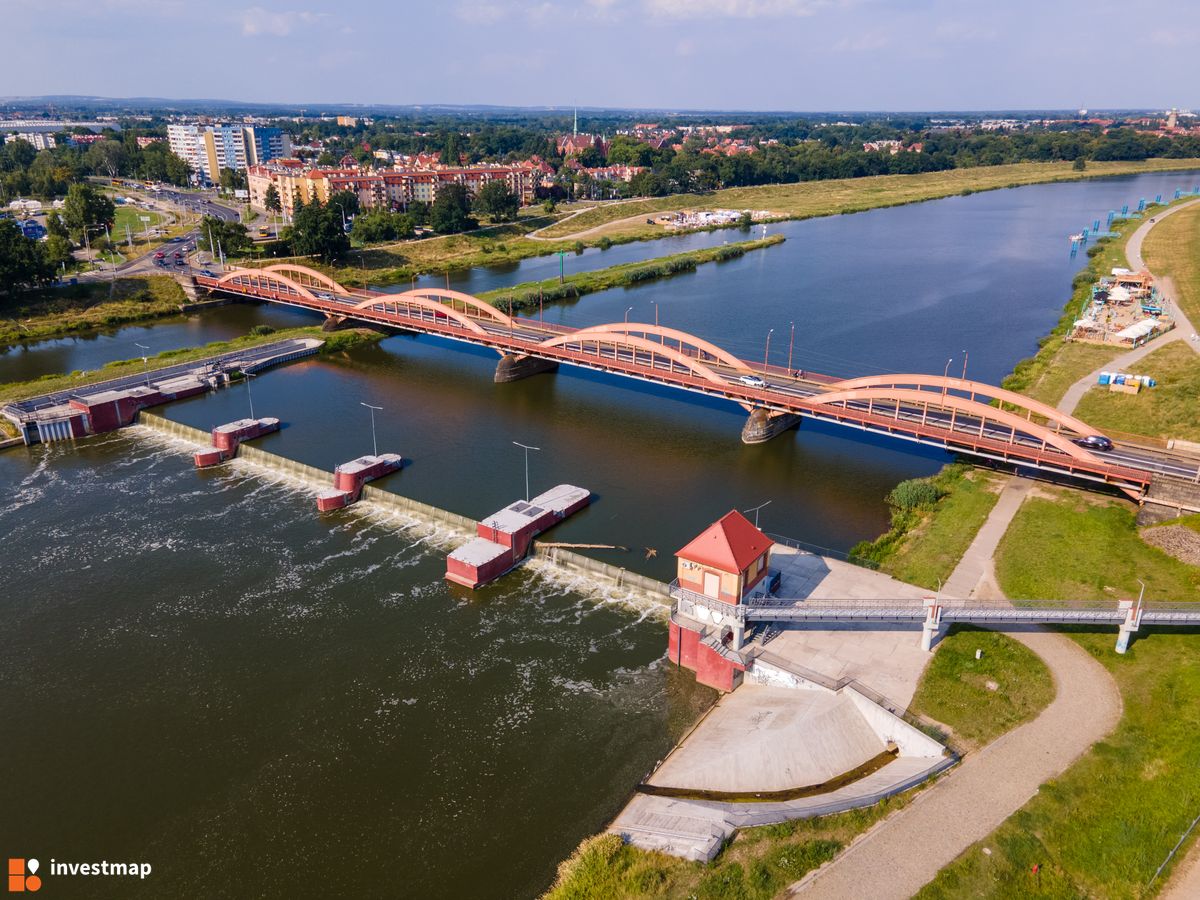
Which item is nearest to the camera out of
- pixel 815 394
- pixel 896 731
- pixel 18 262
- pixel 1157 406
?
pixel 896 731

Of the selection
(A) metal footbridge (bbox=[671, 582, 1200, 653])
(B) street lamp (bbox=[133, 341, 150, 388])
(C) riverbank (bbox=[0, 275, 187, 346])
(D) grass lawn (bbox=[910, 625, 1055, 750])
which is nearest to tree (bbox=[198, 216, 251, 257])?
(C) riverbank (bbox=[0, 275, 187, 346])

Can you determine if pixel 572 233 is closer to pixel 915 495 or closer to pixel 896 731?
pixel 915 495

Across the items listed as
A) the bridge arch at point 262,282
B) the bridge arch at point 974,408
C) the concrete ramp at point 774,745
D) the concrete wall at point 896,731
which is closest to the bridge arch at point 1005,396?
the bridge arch at point 974,408

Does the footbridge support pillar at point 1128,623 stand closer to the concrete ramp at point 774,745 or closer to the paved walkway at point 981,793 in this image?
the paved walkway at point 981,793

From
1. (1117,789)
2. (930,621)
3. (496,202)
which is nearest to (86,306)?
(496,202)

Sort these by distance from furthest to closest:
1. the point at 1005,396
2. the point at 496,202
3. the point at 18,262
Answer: the point at 496,202 < the point at 18,262 < the point at 1005,396

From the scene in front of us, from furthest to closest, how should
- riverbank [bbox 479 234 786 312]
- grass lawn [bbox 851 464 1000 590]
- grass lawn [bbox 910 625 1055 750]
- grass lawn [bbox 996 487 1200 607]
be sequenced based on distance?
riverbank [bbox 479 234 786 312] → grass lawn [bbox 851 464 1000 590] → grass lawn [bbox 996 487 1200 607] → grass lawn [bbox 910 625 1055 750]

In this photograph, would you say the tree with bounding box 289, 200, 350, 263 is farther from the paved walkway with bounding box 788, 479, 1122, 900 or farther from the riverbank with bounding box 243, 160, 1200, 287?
the paved walkway with bounding box 788, 479, 1122, 900
